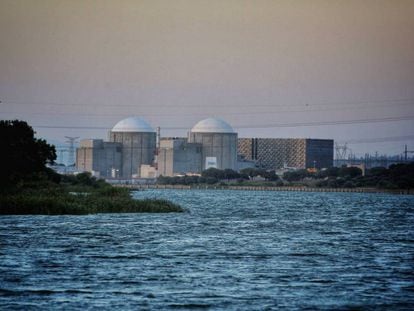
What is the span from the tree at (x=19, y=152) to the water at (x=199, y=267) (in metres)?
26.5

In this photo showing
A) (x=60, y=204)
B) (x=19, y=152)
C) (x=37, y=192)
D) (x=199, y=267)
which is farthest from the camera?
(x=19, y=152)

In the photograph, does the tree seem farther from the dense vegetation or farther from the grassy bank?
the grassy bank

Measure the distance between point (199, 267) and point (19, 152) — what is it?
177 ft

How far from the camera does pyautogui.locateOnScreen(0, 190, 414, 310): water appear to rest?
2736 cm

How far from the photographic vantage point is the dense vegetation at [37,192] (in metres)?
61.3

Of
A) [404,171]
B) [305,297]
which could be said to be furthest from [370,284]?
[404,171]

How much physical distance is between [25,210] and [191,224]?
9604 millimetres

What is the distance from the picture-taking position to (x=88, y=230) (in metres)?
50.0

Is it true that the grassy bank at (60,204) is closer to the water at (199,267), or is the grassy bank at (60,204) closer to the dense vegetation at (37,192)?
the dense vegetation at (37,192)

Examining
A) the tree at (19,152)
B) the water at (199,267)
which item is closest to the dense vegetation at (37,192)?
the tree at (19,152)

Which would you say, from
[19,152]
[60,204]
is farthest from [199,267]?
[19,152]

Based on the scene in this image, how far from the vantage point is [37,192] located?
70.6 metres

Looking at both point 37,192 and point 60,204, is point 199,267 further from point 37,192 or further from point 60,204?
point 37,192

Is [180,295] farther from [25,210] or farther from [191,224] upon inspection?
[25,210]
